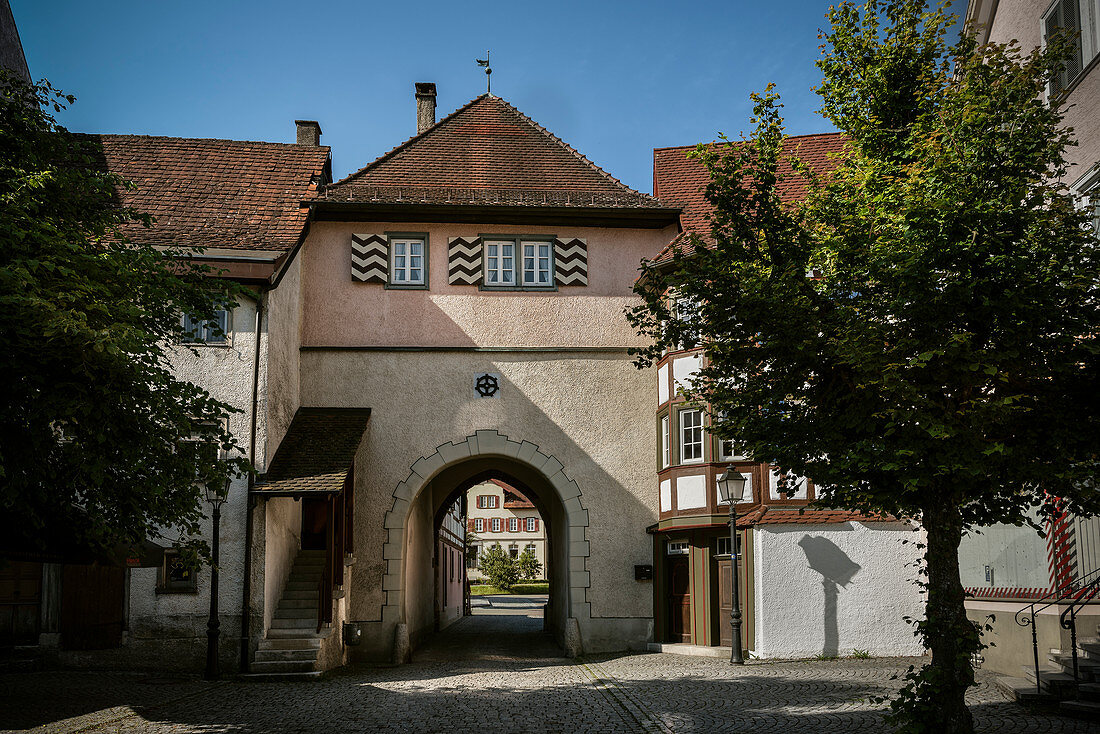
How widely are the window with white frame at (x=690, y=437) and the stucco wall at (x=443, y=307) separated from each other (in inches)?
79.5

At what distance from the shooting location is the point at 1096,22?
41.3 feet

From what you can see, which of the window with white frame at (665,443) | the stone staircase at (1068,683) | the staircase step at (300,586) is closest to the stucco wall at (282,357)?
the staircase step at (300,586)

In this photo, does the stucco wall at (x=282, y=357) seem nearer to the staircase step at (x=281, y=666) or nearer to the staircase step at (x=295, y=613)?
the staircase step at (x=295, y=613)

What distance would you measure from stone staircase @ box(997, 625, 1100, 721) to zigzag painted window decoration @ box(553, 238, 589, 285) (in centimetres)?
1103

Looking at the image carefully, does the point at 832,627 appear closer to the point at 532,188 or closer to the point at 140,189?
the point at 532,188

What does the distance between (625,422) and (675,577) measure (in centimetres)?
320

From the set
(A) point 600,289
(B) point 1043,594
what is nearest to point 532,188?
(A) point 600,289

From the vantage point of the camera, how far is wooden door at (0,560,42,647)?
15781mm

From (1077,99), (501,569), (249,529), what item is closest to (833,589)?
(1077,99)

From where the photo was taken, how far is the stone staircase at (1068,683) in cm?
1075

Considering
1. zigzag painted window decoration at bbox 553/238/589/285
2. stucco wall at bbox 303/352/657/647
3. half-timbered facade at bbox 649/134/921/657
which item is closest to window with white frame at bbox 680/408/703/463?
half-timbered facade at bbox 649/134/921/657

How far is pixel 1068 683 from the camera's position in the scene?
11.4m

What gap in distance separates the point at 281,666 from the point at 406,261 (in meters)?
8.50

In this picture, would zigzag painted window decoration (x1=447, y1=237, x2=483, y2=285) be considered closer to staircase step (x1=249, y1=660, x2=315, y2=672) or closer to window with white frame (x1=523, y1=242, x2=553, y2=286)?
window with white frame (x1=523, y1=242, x2=553, y2=286)
